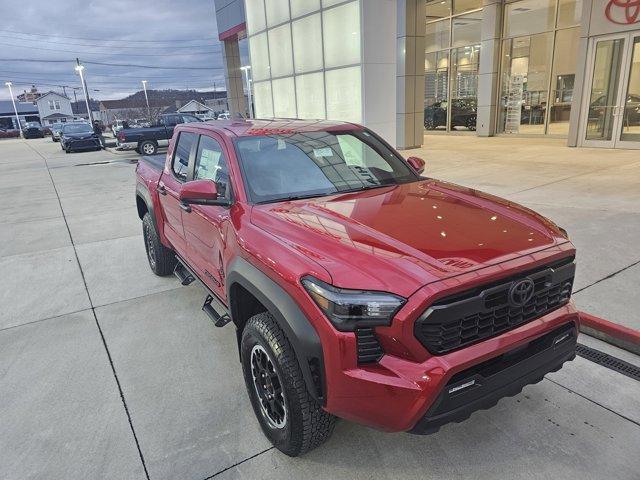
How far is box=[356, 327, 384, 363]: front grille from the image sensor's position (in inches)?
76.8

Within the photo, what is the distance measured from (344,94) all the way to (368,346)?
1241cm

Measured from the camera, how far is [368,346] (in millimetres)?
1958

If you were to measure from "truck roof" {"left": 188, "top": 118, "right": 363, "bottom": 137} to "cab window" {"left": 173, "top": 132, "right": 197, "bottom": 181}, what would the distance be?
0.16 meters

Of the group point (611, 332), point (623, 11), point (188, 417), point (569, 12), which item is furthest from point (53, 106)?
point (611, 332)

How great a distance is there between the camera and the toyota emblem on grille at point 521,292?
2.09 meters

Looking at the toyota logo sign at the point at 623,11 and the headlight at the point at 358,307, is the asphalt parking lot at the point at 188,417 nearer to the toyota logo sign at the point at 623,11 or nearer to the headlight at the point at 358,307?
the headlight at the point at 358,307

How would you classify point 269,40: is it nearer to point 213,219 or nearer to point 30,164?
point 30,164

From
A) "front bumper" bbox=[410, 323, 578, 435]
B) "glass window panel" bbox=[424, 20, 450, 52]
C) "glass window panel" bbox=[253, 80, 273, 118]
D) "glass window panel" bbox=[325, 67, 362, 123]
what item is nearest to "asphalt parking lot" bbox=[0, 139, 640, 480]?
"front bumper" bbox=[410, 323, 578, 435]

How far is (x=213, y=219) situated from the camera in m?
3.17

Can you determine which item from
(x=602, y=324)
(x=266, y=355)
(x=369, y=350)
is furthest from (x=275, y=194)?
(x=602, y=324)

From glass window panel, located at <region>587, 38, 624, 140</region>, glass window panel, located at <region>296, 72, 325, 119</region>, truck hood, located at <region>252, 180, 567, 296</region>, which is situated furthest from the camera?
glass window panel, located at <region>296, 72, 325, 119</region>

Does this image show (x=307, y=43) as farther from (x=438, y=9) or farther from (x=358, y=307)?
(x=358, y=307)

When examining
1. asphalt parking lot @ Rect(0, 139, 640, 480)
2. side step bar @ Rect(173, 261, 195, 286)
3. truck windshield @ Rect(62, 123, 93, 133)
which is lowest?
asphalt parking lot @ Rect(0, 139, 640, 480)

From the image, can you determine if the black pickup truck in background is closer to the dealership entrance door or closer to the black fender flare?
the dealership entrance door
